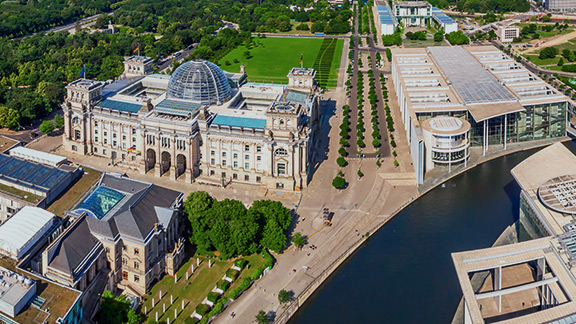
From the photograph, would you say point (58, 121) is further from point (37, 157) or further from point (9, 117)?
point (37, 157)

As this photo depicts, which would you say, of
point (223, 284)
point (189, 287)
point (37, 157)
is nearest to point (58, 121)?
point (37, 157)

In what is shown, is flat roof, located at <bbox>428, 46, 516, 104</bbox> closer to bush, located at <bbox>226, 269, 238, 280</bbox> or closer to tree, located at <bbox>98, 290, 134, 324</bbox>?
bush, located at <bbox>226, 269, 238, 280</bbox>

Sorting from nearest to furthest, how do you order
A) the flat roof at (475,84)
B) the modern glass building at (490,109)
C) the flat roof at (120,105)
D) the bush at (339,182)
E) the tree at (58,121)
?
the bush at (339,182) → the flat roof at (120,105) → the modern glass building at (490,109) → the flat roof at (475,84) → the tree at (58,121)

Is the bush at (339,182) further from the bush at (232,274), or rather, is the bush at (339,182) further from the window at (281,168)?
the bush at (232,274)

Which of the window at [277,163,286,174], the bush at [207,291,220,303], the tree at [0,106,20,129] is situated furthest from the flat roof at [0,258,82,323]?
the tree at [0,106,20,129]

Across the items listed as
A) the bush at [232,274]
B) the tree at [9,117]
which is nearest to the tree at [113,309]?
the bush at [232,274]

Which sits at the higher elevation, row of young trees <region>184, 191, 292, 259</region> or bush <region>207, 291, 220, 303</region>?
row of young trees <region>184, 191, 292, 259</region>

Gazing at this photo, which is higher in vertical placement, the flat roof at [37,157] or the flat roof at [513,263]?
the flat roof at [37,157]

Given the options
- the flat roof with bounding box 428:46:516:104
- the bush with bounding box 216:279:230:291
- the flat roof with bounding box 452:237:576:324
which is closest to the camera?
the flat roof with bounding box 452:237:576:324
